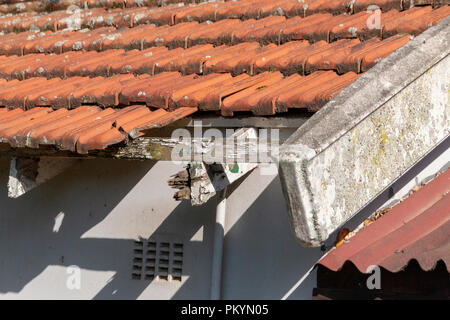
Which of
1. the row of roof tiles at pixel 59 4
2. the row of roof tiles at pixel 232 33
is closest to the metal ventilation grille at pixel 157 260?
the row of roof tiles at pixel 232 33

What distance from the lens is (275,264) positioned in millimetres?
3594

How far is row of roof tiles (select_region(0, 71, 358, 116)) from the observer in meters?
3.15

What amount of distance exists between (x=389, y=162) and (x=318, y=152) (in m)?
0.49

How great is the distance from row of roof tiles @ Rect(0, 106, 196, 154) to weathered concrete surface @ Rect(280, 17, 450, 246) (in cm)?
100

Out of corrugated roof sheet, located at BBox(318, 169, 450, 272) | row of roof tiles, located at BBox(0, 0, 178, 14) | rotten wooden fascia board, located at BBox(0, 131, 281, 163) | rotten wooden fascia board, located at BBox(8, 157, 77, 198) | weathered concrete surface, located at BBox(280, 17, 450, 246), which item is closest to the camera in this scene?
weathered concrete surface, located at BBox(280, 17, 450, 246)

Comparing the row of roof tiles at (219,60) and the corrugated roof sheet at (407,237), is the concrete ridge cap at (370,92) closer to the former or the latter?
the row of roof tiles at (219,60)

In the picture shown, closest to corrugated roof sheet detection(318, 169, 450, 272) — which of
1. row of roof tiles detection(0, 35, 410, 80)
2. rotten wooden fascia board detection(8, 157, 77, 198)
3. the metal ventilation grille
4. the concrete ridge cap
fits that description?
the concrete ridge cap

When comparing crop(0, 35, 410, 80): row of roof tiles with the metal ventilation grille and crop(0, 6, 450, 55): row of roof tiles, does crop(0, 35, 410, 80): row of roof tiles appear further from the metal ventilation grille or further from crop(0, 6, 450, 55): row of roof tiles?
the metal ventilation grille

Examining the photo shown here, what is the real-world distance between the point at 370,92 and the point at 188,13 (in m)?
2.31

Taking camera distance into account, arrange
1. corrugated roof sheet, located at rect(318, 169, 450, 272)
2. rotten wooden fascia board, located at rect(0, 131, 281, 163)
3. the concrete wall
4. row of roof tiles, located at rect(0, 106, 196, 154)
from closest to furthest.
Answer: corrugated roof sheet, located at rect(318, 169, 450, 272)
rotten wooden fascia board, located at rect(0, 131, 281, 163)
row of roof tiles, located at rect(0, 106, 196, 154)
the concrete wall

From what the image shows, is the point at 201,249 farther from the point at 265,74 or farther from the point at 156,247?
the point at 265,74

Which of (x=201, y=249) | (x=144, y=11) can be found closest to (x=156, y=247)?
(x=201, y=249)

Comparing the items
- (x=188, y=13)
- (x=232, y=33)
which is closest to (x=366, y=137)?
(x=232, y=33)

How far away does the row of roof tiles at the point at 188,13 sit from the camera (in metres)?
4.17
